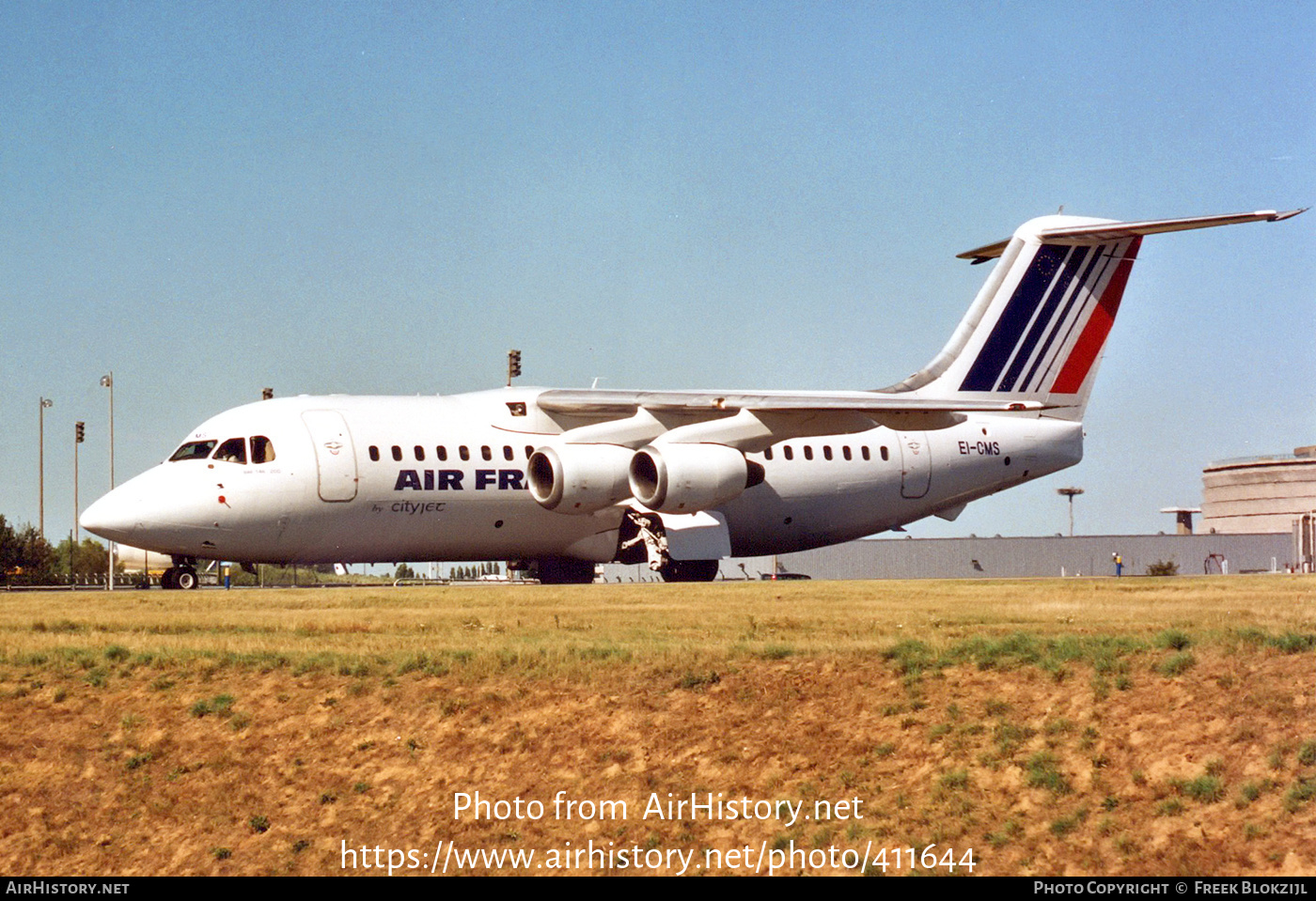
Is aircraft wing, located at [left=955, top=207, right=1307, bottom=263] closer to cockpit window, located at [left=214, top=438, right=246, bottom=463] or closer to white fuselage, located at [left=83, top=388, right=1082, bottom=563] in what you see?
white fuselage, located at [left=83, top=388, right=1082, bottom=563]

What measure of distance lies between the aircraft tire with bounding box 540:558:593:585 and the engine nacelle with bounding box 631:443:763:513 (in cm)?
431

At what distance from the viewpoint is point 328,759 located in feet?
55.8

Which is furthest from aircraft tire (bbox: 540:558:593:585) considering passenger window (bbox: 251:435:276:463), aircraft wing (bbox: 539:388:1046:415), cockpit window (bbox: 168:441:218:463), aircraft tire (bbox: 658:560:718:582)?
cockpit window (bbox: 168:441:218:463)

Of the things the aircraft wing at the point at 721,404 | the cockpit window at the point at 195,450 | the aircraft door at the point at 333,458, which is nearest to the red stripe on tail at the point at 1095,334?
the aircraft wing at the point at 721,404

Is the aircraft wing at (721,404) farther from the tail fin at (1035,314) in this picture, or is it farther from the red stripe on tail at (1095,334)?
the red stripe on tail at (1095,334)

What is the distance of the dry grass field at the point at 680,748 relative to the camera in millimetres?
13367

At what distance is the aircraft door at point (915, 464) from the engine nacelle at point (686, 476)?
6305mm

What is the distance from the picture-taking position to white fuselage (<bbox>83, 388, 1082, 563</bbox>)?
102ft

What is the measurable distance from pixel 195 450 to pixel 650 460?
9.39m

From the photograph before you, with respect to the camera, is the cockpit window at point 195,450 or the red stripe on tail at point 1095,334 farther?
the red stripe on tail at point 1095,334

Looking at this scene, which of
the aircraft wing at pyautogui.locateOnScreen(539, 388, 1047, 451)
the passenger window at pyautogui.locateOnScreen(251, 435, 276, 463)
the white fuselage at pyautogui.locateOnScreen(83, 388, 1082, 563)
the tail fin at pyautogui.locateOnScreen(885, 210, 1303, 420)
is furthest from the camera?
the tail fin at pyautogui.locateOnScreen(885, 210, 1303, 420)
